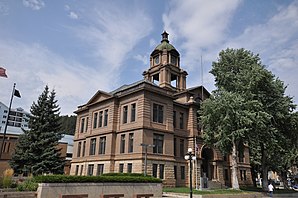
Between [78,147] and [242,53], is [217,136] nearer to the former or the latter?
[242,53]

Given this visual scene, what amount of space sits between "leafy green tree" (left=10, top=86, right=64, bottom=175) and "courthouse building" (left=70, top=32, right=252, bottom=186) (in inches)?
186

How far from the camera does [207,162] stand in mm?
39562

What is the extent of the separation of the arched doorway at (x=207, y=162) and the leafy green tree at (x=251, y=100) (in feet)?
21.0

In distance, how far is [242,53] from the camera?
34844mm

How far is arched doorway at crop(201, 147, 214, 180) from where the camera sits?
39.1 m

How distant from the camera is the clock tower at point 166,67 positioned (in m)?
45.0

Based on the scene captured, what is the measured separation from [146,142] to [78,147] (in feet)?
56.8

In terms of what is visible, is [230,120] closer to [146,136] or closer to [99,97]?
[146,136]

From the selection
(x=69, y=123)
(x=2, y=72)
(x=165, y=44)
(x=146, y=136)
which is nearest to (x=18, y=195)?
(x=2, y=72)

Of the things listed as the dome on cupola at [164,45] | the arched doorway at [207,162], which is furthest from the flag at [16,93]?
the dome on cupola at [164,45]

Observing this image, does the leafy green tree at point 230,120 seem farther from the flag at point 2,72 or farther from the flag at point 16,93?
the flag at point 2,72

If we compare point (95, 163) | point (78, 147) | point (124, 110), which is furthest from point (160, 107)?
point (78, 147)

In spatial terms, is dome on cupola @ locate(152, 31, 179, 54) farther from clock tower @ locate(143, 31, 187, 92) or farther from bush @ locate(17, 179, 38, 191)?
bush @ locate(17, 179, 38, 191)

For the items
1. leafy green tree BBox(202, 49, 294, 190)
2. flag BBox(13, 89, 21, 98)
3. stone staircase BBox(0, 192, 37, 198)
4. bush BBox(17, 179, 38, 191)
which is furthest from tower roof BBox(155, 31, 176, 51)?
stone staircase BBox(0, 192, 37, 198)
